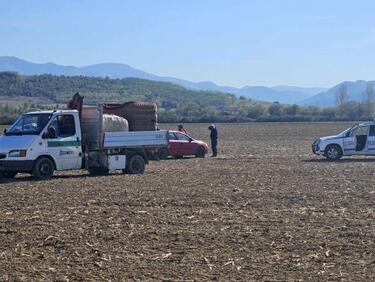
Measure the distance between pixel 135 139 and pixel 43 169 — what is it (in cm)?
357

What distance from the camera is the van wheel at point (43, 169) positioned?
77.4ft

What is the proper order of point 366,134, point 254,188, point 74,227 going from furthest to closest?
1. point 366,134
2. point 254,188
3. point 74,227

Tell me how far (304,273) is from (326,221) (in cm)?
444

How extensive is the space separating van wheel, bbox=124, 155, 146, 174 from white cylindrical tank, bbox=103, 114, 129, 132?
111 centimetres

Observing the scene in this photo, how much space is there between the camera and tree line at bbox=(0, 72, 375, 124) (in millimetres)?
103625

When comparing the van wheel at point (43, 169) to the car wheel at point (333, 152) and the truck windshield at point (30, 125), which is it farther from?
the car wheel at point (333, 152)

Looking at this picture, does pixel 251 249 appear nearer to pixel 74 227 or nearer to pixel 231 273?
pixel 231 273

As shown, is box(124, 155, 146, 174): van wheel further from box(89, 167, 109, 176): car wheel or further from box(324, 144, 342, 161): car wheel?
box(324, 144, 342, 161): car wheel

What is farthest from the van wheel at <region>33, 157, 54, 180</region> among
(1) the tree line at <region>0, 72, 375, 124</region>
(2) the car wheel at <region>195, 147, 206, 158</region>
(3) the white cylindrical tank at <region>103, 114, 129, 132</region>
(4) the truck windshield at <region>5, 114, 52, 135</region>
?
(1) the tree line at <region>0, 72, 375, 124</region>

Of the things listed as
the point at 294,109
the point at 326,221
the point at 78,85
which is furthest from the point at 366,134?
the point at 78,85

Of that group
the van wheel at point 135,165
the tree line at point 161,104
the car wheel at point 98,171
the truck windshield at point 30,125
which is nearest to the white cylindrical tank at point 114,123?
the van wheel at point 135,165

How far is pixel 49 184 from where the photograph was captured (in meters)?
22.2

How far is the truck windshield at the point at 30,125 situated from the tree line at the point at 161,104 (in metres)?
56.3

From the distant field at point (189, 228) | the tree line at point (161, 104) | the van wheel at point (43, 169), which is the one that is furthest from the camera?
the tree line at point (161, 104)
